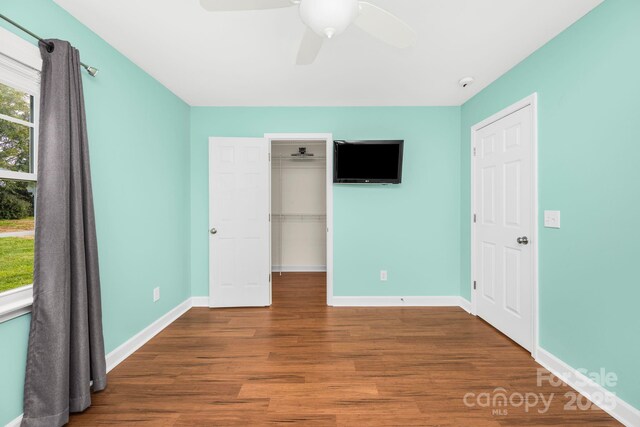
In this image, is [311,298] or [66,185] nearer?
[66,185]

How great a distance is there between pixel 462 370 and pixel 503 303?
940 mm

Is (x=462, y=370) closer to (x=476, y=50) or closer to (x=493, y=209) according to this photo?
(x=493, y=209)

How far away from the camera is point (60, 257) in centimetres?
155

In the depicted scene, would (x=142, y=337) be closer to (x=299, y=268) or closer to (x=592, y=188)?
(x=299, y=268)

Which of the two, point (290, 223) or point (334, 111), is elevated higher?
point (334, 111)

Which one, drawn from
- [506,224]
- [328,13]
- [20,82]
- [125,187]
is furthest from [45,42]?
[506,224]

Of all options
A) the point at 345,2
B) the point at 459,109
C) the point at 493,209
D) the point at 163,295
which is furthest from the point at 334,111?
the point at 163,295

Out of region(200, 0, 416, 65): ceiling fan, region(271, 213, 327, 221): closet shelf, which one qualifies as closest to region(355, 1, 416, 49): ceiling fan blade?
region(200, 0, 416, 65): ceiling fan

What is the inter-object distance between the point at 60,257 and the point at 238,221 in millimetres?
1912

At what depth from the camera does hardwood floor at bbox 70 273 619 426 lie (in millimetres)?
1671

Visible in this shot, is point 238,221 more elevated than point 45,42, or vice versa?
point 45,42

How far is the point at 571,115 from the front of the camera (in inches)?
77.0

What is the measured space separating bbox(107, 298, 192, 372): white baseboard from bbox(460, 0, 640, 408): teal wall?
3347 millimetres

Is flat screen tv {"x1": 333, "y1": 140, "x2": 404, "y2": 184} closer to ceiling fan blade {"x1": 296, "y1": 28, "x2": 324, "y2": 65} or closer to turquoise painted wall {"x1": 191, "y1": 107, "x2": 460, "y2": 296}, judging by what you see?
turquoise painted wall {"x1": 191, "y1": 107, "x2": 460, "y2": 296}
